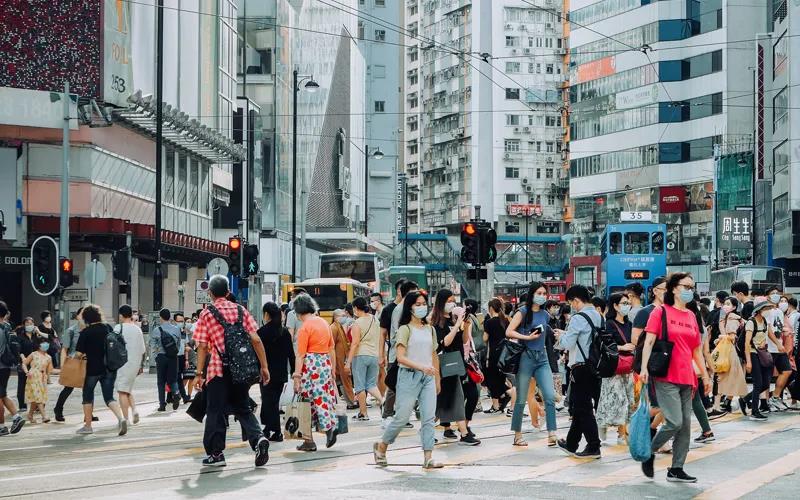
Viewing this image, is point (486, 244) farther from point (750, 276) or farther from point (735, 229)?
point (735, 229)

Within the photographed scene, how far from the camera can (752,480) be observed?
12.3 metres

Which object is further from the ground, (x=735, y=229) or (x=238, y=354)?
(x=735, y=229)

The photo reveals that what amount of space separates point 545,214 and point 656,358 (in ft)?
390

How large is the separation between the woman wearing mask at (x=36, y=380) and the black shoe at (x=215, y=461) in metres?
9.23

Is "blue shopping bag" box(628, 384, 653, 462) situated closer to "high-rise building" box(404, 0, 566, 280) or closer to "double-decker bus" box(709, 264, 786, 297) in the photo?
"double-decker bus" box(709, 264, 786, 297)

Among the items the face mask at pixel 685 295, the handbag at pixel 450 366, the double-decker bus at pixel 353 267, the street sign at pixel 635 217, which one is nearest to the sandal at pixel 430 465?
the handbag at pixel 450 366

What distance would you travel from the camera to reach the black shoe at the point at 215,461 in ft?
44.8

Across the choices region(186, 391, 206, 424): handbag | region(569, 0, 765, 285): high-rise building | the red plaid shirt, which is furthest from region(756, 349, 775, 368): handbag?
region(569, 0, 765, 285): high-rise building

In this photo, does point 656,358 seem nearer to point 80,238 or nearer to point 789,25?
point 80,238

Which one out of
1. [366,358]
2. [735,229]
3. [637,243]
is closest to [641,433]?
[366,358]

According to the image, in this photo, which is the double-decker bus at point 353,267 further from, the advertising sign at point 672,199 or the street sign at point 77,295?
the advertising sign at point 672,199

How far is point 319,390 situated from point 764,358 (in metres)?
7.34

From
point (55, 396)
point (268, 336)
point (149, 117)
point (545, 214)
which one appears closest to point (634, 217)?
point (149, 117)

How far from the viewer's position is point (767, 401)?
68.7 ft
